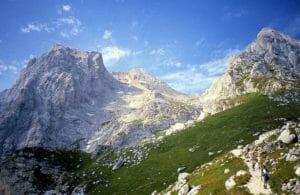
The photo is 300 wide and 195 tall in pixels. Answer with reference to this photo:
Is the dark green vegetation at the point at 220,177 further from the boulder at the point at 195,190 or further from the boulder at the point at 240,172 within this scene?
the boulder at the point at 240,172

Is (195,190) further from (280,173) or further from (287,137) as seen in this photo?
(287,137)

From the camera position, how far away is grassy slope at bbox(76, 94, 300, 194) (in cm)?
12749

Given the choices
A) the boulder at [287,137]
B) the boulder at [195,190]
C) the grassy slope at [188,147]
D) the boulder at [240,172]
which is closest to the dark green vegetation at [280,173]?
the boulder at [240,172]

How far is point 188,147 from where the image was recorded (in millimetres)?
155250

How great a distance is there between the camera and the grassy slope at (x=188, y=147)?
127 meters

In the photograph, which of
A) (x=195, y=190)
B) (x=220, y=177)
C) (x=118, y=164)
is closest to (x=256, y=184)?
(x=220, y=177)

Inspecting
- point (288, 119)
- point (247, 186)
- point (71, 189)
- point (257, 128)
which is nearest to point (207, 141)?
point (257, 128)

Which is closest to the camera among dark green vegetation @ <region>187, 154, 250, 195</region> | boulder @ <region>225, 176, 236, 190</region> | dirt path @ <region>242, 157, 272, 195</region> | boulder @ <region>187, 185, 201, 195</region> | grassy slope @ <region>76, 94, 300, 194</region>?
dirt path @ <region>242, 157, 272, 195</region>

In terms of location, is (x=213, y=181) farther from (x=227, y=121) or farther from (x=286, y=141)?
(x=227, y=121)

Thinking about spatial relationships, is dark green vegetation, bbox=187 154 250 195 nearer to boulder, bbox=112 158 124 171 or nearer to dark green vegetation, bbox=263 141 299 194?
dark green vegetation, bbox=263 141 299 194

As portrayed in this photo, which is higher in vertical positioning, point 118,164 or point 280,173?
point 280,173

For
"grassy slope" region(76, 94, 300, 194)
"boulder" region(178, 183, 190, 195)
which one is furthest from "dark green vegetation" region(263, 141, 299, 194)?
"grassy slope" region(76, 94, 300, 194)

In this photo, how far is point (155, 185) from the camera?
118m

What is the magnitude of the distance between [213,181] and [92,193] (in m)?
95.4
